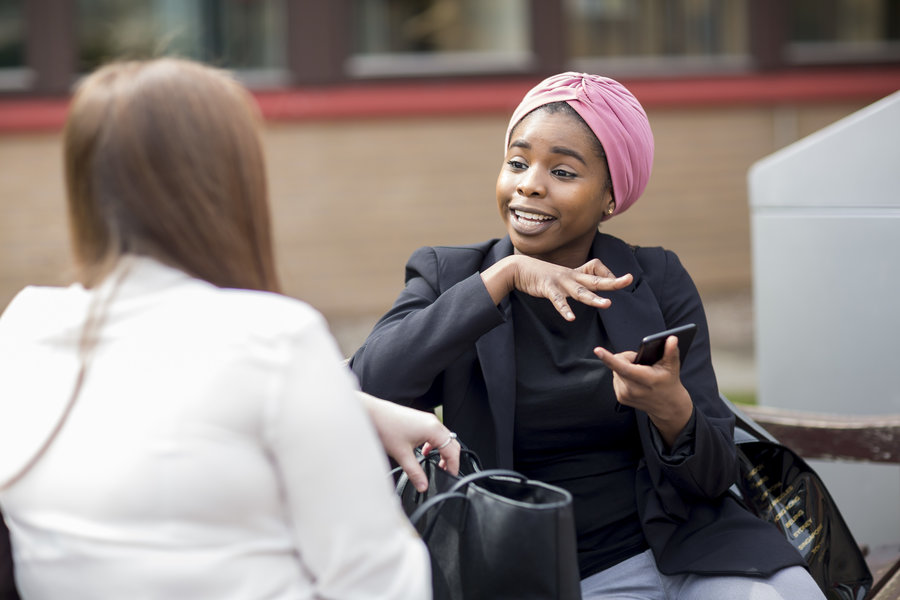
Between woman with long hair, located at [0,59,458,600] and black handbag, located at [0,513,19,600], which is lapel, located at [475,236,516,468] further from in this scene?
black handbag, located at [0,513,19,600]

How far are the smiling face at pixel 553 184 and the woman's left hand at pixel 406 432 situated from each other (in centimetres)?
59

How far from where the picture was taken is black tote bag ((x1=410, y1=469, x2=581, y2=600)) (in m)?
1.60

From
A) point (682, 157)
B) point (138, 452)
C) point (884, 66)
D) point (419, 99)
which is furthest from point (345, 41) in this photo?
point (138, 452)

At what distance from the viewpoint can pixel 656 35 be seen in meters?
8.84

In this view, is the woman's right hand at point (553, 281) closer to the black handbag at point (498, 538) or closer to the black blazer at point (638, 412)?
the black blazer at point (638, 412)

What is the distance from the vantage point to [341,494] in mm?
1264

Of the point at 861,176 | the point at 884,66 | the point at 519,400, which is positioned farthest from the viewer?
the point at 884,66

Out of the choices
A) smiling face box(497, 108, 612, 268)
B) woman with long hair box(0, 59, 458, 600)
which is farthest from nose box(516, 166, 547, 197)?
woman with long hair box(0, 59, 458, 600)

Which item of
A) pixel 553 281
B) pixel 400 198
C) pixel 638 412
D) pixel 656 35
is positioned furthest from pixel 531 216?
pixel 656 35

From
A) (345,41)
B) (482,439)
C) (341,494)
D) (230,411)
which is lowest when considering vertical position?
(482,439)

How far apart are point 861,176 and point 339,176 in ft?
18.6

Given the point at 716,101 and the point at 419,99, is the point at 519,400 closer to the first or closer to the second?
the point at 419,99

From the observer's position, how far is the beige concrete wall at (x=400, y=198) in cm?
805

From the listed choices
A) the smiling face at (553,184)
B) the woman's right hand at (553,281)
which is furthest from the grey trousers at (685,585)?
the smiling face at (553,184)
